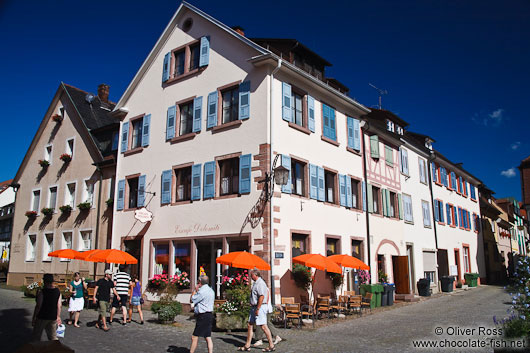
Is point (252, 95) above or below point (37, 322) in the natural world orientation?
above

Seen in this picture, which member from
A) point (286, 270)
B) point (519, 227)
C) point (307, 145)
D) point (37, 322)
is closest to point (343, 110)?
point (307, 145)

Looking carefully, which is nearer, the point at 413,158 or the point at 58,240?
the point at 58,240

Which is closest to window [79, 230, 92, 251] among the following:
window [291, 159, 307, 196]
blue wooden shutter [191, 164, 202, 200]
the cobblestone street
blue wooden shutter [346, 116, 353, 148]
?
the cobblestone street

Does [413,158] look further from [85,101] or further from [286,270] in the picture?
[85,101]

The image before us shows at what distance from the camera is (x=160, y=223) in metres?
18.4

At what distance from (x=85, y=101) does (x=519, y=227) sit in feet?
163

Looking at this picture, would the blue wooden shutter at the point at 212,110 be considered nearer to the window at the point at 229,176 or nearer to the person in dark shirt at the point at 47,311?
the window at the point at 229,176

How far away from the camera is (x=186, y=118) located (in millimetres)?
19016

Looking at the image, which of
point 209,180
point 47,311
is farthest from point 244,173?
point 47,311

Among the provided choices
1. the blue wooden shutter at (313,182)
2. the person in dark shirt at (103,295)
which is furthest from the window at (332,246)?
the person in dark shirt at (103,295)

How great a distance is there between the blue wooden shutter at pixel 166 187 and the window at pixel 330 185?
6362 millimetres

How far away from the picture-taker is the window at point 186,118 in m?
18.8

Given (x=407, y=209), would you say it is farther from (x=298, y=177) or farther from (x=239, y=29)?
(x=239, y=29)

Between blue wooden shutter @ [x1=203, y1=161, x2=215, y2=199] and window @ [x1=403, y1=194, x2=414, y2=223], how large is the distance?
1186cm
